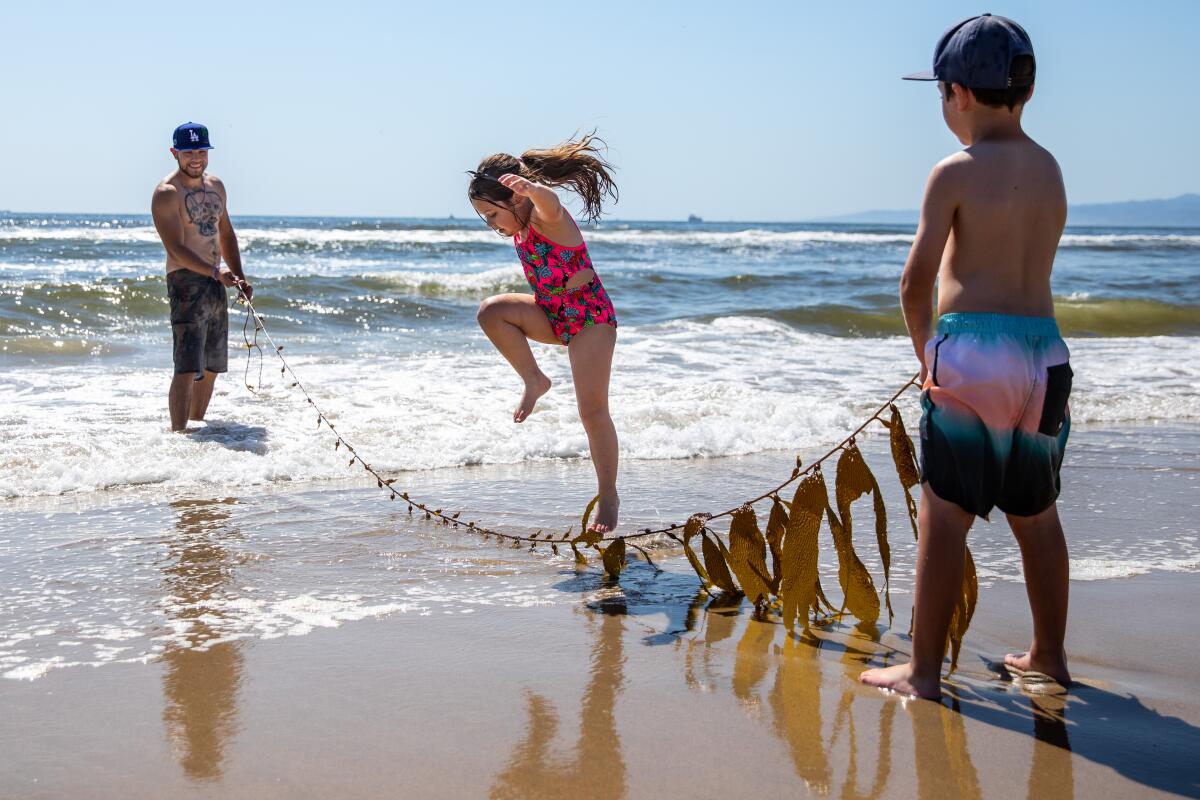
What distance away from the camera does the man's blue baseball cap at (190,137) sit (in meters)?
6.91

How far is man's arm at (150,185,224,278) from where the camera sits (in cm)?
693

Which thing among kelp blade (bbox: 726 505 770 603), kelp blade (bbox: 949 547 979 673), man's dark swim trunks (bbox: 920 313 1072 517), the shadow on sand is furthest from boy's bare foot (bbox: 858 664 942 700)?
kelp blade (bbox: 726 505 770 603)

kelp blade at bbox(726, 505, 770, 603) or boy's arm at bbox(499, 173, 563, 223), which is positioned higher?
boy's arm at bbox(499, 173, 563, 223)

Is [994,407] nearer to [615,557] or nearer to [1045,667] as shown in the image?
[1045,667]

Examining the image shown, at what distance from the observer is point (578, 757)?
8.45ft

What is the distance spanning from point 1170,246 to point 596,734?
4891cm

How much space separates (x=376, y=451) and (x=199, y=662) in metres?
3.40

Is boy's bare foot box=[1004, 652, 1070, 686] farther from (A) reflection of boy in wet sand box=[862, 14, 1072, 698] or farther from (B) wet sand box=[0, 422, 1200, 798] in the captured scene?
(A) reflection of boy in wet sand box=[862, 14, 1072, 698]

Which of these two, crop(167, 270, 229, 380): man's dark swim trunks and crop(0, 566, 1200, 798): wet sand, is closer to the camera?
crop(0, 566, 1200, 798): wet sand

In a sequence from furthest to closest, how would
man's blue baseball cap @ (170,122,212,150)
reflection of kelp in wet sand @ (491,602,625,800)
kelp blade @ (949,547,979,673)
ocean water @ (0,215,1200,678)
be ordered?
1. man's blue baseball cap @ (170,122,212,150)
2. ocean water @ (0,215,1200,678)
3. kelp blade @ (949,547,979,673)
4. reflection of kelp in wet sand @ (491,602,625,800)

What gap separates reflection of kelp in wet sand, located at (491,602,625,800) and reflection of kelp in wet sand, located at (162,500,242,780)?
2.15 ft

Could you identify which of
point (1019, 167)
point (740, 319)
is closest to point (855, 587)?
point (1019, 167)

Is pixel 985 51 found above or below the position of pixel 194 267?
above

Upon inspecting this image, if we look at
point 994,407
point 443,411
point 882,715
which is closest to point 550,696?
point 882,715
